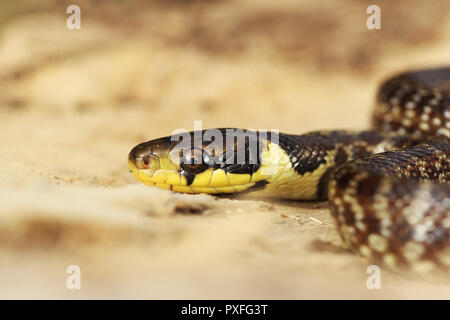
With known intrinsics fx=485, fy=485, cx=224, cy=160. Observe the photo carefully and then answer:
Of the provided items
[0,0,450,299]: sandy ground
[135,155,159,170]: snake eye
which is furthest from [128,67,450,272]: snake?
[0,0,450,299]: sandy ground

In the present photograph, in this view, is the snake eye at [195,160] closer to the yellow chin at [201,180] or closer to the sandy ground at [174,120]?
the yellow chin at [201,180]

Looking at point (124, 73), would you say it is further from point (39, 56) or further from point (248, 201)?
point (248, 201)

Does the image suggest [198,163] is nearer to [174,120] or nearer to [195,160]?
[195,160]

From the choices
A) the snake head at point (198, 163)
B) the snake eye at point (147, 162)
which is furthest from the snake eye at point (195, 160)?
the snake eye at point (147, 162)

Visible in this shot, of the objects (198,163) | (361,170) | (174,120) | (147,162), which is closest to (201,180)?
(198,163)
